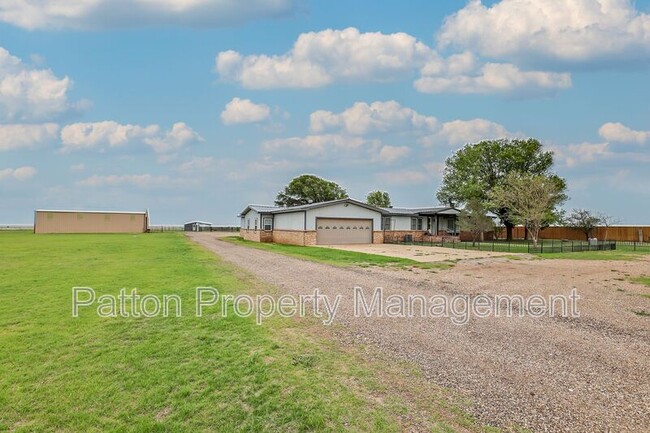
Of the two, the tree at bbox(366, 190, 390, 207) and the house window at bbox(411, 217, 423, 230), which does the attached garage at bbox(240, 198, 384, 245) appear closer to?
the house window at bbox(411, 217, 423, 230)

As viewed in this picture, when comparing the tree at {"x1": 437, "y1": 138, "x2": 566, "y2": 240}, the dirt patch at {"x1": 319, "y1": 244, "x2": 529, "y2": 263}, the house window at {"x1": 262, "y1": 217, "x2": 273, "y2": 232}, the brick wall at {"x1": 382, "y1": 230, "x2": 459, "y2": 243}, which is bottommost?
the dirt patch at {"x1": 319, "y1": 244, "x2": 529, "y2": 263}

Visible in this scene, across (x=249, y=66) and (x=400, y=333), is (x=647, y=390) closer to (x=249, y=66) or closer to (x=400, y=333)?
(x=400, y=333)

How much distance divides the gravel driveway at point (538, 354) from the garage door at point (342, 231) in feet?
62.1

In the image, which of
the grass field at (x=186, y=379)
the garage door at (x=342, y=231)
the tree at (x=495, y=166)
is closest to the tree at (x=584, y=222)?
the tree at (x=495, y=166)

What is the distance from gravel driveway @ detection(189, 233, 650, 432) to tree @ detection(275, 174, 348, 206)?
5043cm

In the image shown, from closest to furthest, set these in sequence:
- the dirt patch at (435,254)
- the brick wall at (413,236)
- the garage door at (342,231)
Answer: the dirt patch at (435,254) → the garage door at (342,231) → the brick wall at (413,236)

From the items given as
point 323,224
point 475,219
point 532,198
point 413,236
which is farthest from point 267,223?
point 532,198

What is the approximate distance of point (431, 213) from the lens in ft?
120

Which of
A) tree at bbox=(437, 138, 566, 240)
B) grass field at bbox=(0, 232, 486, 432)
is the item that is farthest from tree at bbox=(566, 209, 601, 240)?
grass field at bbox=(0, 232, 486, 432)

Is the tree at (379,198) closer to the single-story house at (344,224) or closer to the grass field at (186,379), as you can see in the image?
the single-story house at (344,224)

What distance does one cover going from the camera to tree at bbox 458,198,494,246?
30.5 metres

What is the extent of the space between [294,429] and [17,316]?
630cm

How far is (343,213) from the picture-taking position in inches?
1203

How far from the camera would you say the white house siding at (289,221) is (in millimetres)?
29216
